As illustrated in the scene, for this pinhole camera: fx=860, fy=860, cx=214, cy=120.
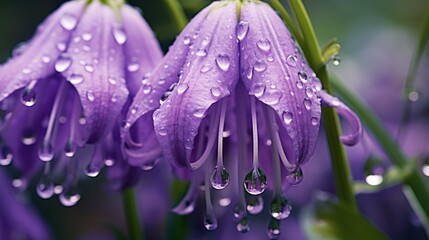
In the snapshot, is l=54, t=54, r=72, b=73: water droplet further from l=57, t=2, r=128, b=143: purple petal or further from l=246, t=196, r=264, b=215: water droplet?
l=246, t=196, r=264, b=215: water droplet

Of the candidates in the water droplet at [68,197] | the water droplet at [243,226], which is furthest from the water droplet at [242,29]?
the water droplet at [68,197]

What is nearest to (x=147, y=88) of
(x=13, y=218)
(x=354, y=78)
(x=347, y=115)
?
(x=347, y=115)

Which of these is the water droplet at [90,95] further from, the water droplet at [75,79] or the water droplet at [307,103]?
the water droplet at [307,103]

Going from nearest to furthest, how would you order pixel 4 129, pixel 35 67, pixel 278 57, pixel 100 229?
pixel 278 57, pixel 35 67, pixel 4 129, pixel 100 229

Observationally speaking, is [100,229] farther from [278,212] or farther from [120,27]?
[278,212]

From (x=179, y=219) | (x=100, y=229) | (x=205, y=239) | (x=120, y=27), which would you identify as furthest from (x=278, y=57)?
(x=100, y=229)

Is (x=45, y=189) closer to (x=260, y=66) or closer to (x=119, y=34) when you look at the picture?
(x=119, y=34)

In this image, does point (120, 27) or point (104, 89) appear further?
point (120, 27)
